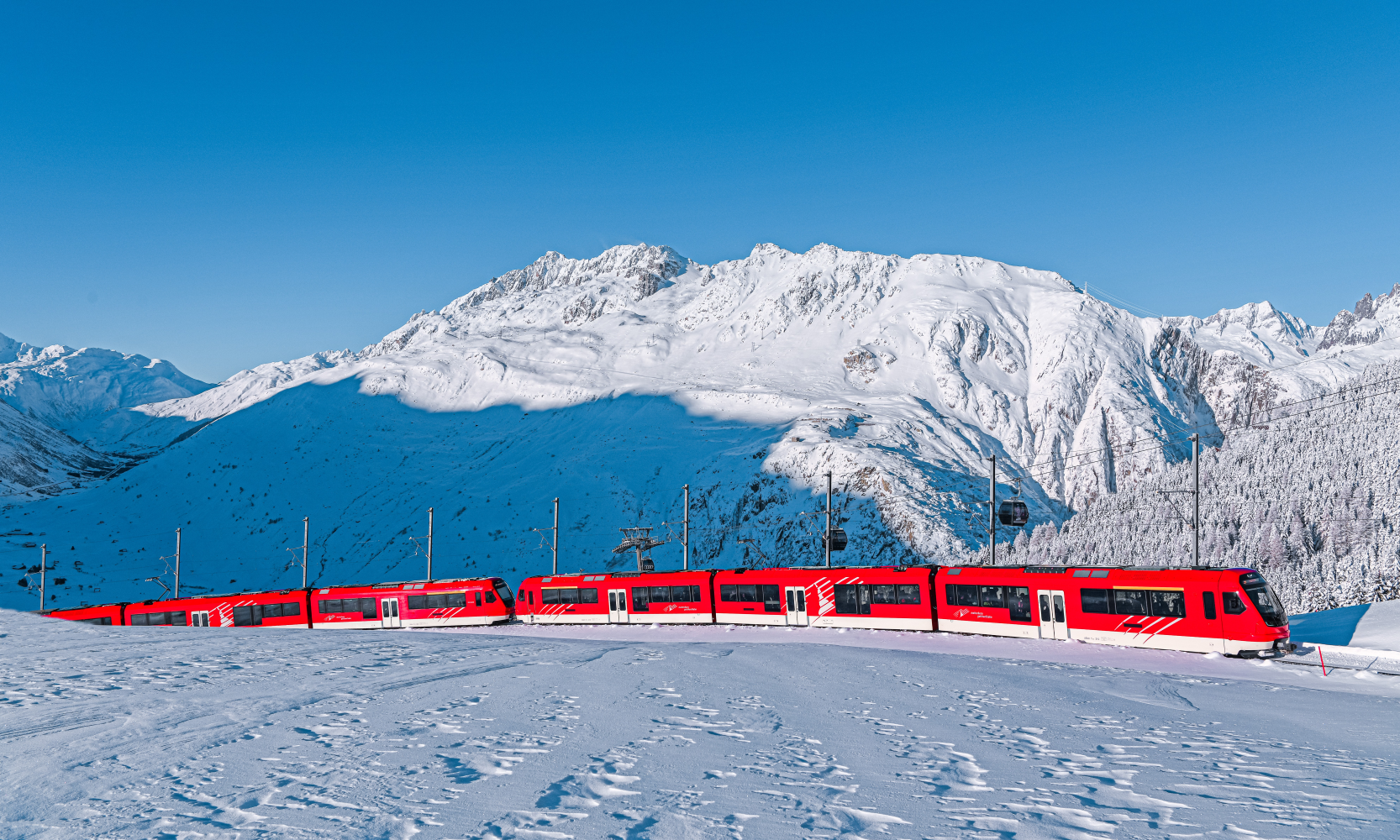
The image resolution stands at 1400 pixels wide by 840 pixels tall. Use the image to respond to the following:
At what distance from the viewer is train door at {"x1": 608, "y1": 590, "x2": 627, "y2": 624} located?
4159 cm

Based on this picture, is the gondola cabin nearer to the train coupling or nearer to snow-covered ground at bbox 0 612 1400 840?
snow-covered ground at bbox 0 612 1400 840

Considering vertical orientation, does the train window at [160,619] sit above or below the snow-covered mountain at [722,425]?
below

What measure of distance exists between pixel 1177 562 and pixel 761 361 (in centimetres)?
8351

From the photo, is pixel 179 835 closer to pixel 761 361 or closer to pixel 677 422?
pixel 677 422

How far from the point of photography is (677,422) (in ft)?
385

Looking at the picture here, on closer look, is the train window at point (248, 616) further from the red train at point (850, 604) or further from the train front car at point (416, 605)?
the train front car at point (416, 605)

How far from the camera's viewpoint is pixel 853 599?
121 ft

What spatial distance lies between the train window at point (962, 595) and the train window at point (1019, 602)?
1.48m

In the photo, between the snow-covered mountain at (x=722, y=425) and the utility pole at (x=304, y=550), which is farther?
the snow-covered mountain at (x=722, y=425)

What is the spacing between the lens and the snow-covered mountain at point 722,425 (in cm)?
9319

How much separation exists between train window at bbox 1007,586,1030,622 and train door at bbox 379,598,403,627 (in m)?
31.8

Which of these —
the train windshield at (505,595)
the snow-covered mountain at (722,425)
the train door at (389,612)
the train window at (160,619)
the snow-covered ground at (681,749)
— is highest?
the snow-covered mountain at (722,425)

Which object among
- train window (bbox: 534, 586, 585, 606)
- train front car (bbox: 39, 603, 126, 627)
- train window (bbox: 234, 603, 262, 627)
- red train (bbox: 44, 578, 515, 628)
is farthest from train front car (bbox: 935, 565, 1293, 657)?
train front car (bbox: 39, 603, 126, 627)

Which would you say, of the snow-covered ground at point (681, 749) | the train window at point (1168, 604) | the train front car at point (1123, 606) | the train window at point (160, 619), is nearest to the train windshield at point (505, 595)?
the train window at point (160, 619)
